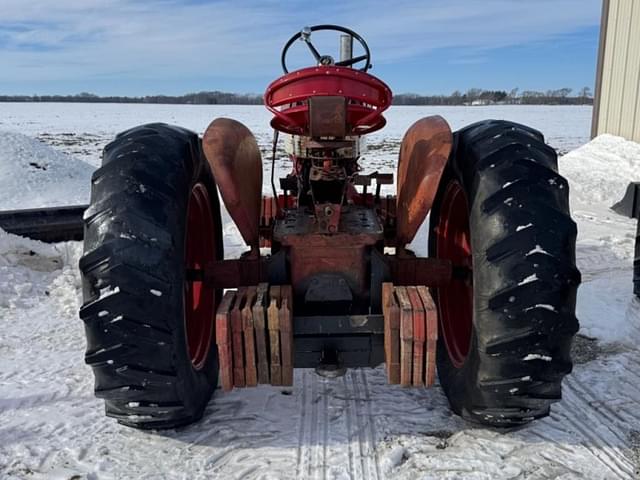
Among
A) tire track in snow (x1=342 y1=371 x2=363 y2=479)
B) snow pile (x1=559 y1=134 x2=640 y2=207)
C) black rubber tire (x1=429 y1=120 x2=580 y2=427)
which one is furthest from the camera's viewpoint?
snow pile (x1=559 y1=134 x2=640 y2=207)

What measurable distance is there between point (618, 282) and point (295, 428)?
3739mm

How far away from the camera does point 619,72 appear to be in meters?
11.1

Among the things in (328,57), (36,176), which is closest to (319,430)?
(328,57)

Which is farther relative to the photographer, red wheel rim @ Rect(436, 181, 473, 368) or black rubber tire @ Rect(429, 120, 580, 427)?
red wheel rim @ Rect(436, 181, 473, 368)

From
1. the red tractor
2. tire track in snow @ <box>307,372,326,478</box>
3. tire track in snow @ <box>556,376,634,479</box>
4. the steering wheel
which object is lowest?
tire track in snow @ <box>556,376,634,479</box>

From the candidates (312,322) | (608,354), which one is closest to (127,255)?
(312,322)

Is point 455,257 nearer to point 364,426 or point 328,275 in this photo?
point 328,275

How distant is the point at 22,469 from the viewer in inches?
101

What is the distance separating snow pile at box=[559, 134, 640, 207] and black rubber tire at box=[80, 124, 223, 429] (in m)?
8.10

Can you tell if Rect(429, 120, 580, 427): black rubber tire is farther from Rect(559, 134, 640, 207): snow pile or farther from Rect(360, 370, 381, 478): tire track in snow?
Rect(559, 134, 640, 207): snow pile

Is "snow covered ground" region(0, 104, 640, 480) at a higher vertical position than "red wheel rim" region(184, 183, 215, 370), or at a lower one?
lower

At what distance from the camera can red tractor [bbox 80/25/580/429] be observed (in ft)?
7.55

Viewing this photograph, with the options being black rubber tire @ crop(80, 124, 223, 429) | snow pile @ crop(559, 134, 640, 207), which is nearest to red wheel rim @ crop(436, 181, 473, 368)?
black rubber tire @ crop(80, 124, 223, 429)

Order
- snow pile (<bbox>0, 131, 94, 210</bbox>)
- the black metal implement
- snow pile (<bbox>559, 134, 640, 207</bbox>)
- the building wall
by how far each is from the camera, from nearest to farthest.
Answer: the black metal implement
snow pile (<bbox>0, 131, 94, 210</bbox>)
snow pile (<bbox>559, 134, 640, 207</bbox>)
the building wall
